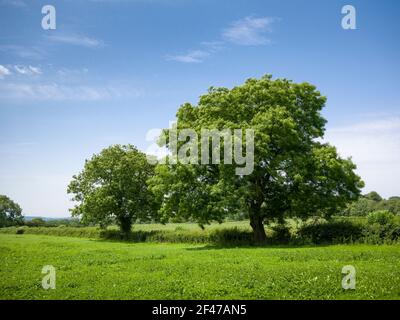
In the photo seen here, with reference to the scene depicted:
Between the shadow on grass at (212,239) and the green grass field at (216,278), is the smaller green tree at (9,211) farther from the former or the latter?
the green grass field at (216,278)

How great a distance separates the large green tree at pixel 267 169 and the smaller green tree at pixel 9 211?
396ft

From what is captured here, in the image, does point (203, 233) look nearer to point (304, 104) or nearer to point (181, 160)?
point (181, 160)

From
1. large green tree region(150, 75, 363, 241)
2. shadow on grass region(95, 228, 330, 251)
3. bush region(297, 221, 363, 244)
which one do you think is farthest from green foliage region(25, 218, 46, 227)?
bush region(297, 221, 363, 244)

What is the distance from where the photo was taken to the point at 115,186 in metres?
67.4

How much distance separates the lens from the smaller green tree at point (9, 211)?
149 meters

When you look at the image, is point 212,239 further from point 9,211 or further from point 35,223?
point 9,211

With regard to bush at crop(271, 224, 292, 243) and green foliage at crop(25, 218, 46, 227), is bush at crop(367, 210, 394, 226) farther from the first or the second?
green foliage at crop(25, 218, 46, 227)

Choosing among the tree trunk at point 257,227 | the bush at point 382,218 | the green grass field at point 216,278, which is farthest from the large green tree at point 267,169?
the green grass field at point 216,278

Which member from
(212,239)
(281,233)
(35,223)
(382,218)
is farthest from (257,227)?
(35,223)

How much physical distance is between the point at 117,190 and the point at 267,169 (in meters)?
33.1

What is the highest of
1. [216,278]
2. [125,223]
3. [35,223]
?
[216,278]

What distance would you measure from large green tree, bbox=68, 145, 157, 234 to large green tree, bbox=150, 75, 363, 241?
20347 mm

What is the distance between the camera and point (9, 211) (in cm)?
15300
